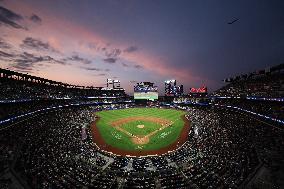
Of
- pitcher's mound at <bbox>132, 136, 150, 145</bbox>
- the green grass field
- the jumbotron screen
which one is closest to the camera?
the green grass field

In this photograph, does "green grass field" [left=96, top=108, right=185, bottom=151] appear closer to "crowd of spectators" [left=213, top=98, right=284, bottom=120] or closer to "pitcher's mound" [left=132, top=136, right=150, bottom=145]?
"pitcher's mound" [left=132, top=136, right=150, bottom=145]

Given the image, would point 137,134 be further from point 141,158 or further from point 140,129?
point 141,158

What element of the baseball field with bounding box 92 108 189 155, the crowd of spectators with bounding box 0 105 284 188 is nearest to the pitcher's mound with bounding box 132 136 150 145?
the baseball field with bounding box 92 108 189 155

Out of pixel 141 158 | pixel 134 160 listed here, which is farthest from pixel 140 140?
pixel 134 160

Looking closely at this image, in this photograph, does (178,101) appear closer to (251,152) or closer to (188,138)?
(188,138)

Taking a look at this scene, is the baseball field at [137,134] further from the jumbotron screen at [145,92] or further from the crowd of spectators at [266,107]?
the jumbotron screen at [145,92]

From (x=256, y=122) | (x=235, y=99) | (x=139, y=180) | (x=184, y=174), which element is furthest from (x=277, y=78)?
(x=139, y=180)
